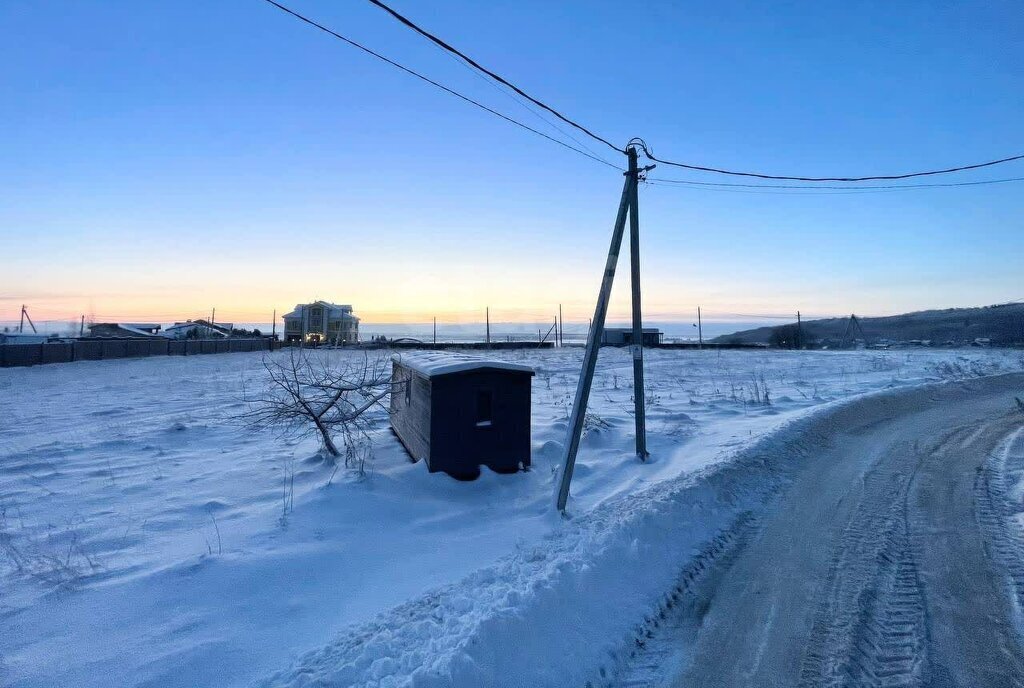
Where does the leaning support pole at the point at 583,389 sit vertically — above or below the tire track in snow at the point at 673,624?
above

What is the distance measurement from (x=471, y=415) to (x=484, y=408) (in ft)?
0.87

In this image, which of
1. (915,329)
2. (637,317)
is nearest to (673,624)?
(637,317)

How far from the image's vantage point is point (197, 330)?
187 ft

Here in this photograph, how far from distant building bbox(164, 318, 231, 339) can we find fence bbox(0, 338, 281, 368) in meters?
16.4

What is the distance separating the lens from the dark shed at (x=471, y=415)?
724 cm

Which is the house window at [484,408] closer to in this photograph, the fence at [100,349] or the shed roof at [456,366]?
the shed roof at [456,366]

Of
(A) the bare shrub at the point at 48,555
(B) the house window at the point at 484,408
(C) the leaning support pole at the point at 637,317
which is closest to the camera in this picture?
(A) the bare shrub at the point at 48,555

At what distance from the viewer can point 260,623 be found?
3893mm

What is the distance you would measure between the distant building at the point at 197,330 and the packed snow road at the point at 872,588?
59.7m

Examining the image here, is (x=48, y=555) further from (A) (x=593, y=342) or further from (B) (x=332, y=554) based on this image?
(A) (x=593, y=342)

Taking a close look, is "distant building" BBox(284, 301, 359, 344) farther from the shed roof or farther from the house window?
the house window

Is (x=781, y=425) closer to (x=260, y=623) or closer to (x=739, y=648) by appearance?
(x=739, y=648)

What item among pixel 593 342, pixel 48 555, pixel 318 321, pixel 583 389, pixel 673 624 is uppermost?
pixel 318 321

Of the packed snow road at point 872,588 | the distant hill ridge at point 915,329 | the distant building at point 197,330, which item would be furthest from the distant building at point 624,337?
the packed snow road at point 872,588
